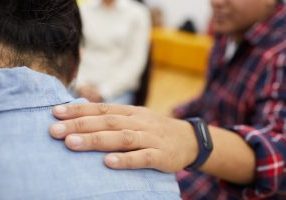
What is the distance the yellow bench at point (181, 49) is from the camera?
3.92 meters

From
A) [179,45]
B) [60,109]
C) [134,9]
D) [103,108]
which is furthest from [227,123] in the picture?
[179,45]

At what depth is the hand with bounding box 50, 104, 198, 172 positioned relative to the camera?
0.61 metres

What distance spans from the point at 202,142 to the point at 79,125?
32cm

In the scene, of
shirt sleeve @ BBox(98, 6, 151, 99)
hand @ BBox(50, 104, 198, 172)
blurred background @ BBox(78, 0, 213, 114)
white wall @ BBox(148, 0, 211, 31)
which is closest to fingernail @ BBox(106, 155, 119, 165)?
hand @ BBox(50, 104, 198, 172)

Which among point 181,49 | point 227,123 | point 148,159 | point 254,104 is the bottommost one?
point 181,49

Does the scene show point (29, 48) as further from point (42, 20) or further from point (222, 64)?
point (222, 64)

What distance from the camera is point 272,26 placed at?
1271 millimetres

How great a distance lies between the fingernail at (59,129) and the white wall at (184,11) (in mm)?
3666

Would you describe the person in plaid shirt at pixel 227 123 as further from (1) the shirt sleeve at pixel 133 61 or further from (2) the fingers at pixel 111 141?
(1) the shirt sleeve at pixel 133 61

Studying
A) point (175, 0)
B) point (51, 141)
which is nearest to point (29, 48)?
point (51, 141)

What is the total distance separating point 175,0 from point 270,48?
318 centimetres

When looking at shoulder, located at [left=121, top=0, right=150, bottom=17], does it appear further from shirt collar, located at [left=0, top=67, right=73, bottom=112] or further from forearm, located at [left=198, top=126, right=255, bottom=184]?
shirt collar, located at [left=0, top=67, right=73, bottom=112]

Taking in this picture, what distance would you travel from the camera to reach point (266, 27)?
1.29m

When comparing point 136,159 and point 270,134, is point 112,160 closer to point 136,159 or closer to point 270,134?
point 136,159
